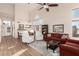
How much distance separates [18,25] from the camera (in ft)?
9.59

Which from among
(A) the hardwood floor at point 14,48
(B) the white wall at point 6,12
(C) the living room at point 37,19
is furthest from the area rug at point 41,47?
(B) the white wall at point 6,12

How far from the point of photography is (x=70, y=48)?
3061 mm

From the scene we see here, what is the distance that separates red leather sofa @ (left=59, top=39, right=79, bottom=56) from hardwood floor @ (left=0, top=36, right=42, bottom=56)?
554 millimetres

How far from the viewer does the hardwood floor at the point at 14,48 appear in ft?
9.32

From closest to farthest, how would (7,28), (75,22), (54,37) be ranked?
(75,22) < (7,28) < (54,37)

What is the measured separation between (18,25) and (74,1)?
4.29ft

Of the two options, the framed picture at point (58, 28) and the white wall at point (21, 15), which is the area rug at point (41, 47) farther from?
the white wall at point (21, 15)

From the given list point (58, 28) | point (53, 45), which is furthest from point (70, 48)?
point (58, 28)

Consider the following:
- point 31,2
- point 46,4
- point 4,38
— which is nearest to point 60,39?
point 46,4

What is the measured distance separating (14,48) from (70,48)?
129 cm

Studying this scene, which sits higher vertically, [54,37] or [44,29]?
[44,29]

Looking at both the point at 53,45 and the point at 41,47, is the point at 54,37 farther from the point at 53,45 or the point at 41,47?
the point at 41,47

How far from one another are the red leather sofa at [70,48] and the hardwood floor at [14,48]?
0.55m

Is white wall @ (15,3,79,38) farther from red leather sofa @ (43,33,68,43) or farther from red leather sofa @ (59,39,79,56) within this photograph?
red leather sofa @ (59,39,79,56)
